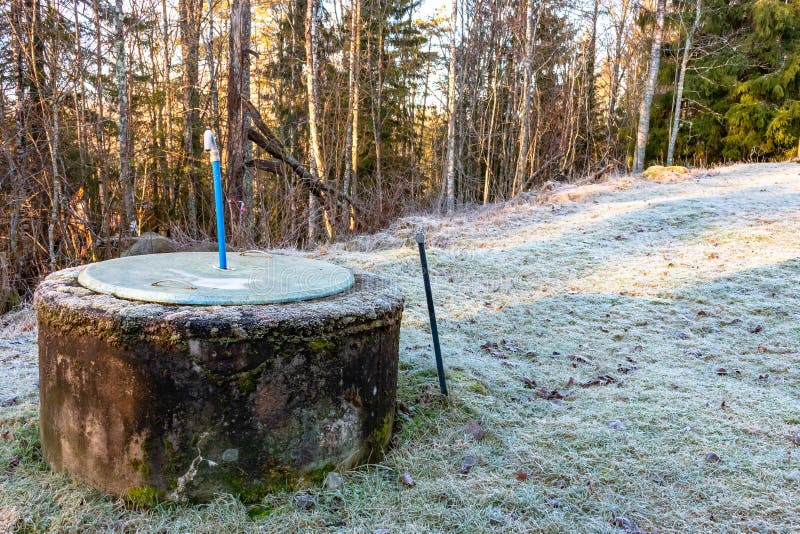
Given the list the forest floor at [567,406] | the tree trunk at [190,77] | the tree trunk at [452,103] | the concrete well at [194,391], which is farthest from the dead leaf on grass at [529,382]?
the tree trunk at [452,103]

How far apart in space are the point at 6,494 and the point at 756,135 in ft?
61.8

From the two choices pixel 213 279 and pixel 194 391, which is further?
pixel 213 279

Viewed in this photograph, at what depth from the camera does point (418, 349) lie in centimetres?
423

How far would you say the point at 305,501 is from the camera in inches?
93.6

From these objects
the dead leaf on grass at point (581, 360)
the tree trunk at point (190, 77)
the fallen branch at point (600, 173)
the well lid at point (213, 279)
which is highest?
the tree trunk at point (190, 77)

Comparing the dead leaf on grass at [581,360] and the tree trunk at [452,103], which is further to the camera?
the tree trunk at [452,103]

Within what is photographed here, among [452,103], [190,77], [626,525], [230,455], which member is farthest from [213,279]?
[452,103]

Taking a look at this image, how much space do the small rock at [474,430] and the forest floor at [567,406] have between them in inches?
0.4

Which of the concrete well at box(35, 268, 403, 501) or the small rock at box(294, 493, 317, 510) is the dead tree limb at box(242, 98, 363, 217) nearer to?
the concrete well at box(35, 268, 403, 501)

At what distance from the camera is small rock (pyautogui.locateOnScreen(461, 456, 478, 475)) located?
9.07 ft

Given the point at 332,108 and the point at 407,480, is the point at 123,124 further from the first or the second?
the point at 407,480

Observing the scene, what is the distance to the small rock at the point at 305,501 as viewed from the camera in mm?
2361

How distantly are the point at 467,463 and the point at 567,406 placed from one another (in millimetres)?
1081

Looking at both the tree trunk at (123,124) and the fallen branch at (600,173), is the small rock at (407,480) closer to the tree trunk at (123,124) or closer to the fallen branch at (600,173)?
the tree trunk at (123,124)
